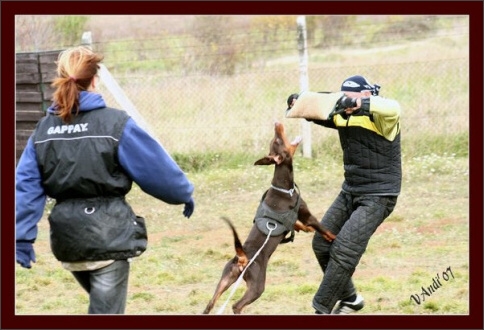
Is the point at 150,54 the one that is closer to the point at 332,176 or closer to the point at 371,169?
the point at 332,176

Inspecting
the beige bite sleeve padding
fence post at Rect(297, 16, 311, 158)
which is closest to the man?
the beige bite sleeve padding

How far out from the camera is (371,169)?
5816 millimetres

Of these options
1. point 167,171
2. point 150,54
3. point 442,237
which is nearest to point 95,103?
point 167,171

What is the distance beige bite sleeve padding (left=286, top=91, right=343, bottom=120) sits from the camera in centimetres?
583

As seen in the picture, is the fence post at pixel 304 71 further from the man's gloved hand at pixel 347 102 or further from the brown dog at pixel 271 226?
the man's gloved hand at pixel 347 102

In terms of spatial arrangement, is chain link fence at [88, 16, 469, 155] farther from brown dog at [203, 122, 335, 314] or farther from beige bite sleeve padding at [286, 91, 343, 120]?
brown dog at [203, 122, 335, 314]

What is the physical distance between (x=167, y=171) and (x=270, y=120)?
346 inches

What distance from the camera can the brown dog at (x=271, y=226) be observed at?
5496mm

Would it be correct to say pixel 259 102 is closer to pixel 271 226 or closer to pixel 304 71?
pixel 304 71

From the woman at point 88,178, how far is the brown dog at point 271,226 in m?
1.08

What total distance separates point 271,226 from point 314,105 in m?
0.89

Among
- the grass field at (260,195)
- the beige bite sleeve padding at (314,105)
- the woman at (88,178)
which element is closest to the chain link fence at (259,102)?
the grass field at (260,195)

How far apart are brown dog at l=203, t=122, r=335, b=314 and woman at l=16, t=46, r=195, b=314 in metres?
1.08

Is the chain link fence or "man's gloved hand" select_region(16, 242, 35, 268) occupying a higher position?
"man's gloved hand" select_region(16, 242, 35, 268)
